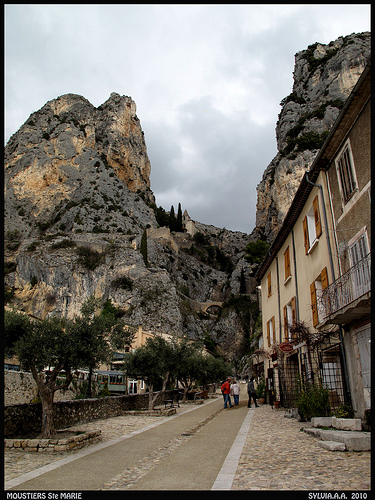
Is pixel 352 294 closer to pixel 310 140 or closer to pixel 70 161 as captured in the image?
pixel 310 140

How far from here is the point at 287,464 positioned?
6.29m

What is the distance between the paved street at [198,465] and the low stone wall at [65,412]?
2.20 metres

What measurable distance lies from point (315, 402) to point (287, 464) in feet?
17.2

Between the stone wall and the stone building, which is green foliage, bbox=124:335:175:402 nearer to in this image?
the stone wall

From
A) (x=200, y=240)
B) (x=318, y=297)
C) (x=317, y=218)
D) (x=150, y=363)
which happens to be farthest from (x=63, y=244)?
(x=318, y=297)

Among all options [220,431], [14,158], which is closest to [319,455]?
[220,431]

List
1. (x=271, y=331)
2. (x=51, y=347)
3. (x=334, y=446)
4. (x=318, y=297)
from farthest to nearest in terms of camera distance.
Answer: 1. (x=271, y=331)
2. (x=318, y=297)
3. (x=51, y=347)
4. (x=334, y=446)

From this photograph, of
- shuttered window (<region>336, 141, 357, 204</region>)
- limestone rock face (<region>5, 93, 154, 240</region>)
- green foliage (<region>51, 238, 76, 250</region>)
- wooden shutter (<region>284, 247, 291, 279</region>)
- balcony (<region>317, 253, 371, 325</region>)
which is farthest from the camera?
limestone rock face (<region>5, 93, 154, 240</region>)

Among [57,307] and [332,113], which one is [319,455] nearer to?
[57,307]

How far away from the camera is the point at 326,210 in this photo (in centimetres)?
1179

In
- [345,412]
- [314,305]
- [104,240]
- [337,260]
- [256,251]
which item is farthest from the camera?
[104,240]

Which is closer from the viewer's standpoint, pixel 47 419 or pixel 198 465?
pixel 198 465

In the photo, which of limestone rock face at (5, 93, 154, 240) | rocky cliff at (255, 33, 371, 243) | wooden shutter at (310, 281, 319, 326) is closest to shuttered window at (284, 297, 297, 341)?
wooden shutter at (310, 281, 319, 326)

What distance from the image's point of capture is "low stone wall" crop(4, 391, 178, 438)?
10.3 m
